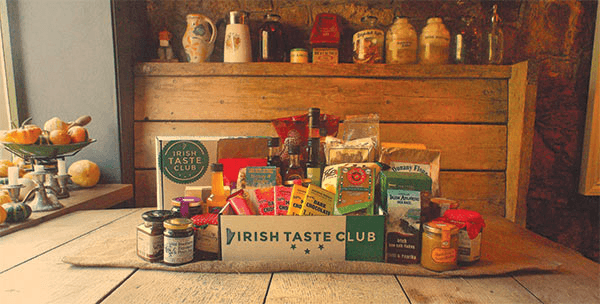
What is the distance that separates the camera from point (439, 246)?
0.65m

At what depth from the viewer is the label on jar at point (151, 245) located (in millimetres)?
689

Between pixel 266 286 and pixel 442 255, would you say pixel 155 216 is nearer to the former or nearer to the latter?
pixel 266 286

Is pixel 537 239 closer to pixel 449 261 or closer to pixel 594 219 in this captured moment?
pixel 449 261

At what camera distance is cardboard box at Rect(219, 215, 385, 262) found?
679 mm

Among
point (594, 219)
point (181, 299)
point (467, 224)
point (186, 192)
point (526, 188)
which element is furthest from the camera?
point (594, 219)

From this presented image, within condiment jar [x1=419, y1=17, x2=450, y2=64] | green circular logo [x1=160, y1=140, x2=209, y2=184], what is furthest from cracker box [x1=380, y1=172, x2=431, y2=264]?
condiment jar [x1=419, y1=17, x2=450, y2=64]

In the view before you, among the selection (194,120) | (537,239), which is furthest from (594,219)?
(194,120)

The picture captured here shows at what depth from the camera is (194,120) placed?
66.5 inches

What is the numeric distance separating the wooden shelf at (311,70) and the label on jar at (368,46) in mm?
40

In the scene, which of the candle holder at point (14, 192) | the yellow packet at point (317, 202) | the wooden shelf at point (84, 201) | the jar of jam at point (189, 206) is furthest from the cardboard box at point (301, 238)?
the candle holder at point (14, 192)

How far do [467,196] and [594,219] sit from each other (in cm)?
72

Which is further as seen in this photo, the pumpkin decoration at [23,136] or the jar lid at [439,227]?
the pumpkin decoration at [23,136]

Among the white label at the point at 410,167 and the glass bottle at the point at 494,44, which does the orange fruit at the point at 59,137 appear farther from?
the glass bottle at the point at 494,44

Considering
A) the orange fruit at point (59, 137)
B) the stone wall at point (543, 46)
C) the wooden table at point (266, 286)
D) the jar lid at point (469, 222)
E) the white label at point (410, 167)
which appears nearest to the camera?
the wooden table at point (266, 286)
